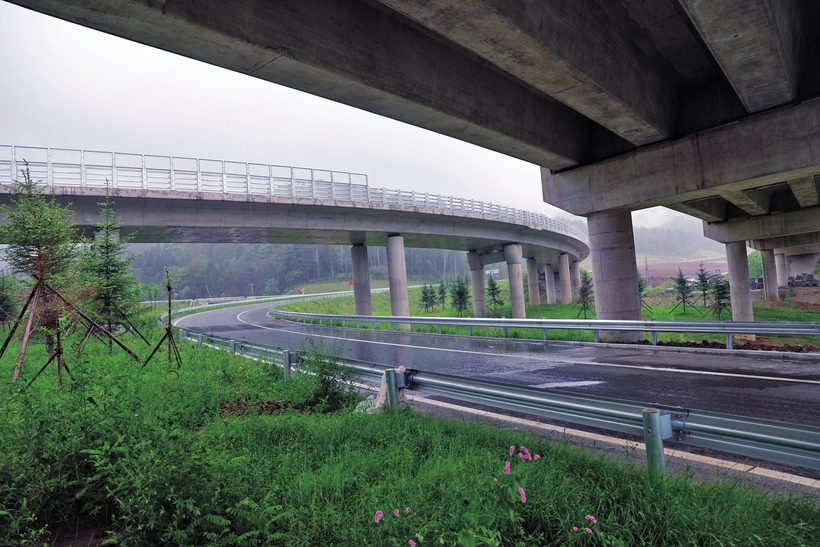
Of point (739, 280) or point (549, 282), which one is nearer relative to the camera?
point (739, 280)

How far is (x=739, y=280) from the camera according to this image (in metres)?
30.7

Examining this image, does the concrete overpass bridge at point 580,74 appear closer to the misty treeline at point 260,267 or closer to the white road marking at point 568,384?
the white road marking at point 568,384

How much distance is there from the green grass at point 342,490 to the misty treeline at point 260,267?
123553 millimetres

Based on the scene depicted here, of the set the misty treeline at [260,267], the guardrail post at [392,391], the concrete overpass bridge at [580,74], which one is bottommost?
the guardrail post at [392,391]

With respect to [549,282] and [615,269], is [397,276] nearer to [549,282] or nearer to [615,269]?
[615,269]

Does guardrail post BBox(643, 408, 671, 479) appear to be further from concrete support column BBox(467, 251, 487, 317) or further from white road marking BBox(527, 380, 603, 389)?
concrete support column BBox(467, 251, 487, 317)

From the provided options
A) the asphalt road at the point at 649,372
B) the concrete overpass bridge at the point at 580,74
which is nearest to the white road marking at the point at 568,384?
the asphalt road at the point at 649,372

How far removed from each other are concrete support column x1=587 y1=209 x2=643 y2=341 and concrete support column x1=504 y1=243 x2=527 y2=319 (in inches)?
1034

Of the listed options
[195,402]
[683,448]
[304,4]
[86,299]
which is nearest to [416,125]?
[304,4]

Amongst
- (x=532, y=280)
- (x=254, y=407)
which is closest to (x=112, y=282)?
(x=254, y=407)

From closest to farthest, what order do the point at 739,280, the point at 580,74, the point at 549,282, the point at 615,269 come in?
the point at 580,74
the point at 615,269
the point at 739,280
the point at 549,282

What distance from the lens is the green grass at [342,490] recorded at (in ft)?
9.75

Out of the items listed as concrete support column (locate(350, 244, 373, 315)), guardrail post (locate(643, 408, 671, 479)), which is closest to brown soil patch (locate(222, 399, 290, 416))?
guardrail post (locate(643, 408, 671, 479))

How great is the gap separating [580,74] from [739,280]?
1147 inches
